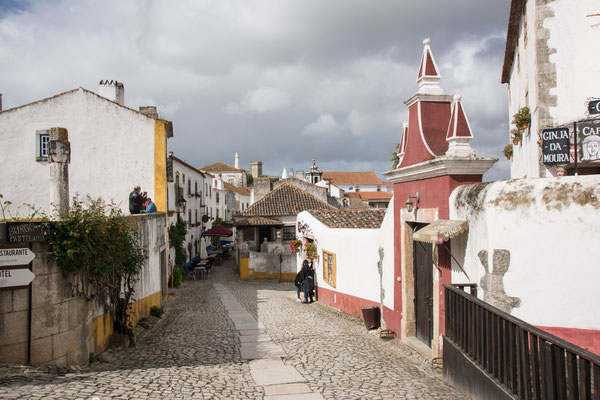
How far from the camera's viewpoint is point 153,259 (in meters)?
15.0

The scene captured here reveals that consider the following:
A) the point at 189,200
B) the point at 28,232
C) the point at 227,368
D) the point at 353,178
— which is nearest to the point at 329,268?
the point at 227,368

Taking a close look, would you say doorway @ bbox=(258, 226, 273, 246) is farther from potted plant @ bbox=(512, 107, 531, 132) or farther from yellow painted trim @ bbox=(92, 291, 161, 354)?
potted plant @ bbox=(512, 107, 531, 132)

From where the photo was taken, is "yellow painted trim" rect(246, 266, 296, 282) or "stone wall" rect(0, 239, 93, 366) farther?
"yellow painted trim" rect(246, 266, 296, 282)

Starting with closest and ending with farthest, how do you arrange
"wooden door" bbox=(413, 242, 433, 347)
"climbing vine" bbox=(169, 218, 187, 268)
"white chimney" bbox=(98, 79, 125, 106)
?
"wooden door" bbox=(413, 242, 433, 347)
"white chimney" bbox=(98, 79, 125, 106)
"climbing vine" bbox=(169, 218, 187, 268)

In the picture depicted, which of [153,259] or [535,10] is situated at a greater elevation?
[535,10]

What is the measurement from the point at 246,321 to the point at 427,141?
24.5ft

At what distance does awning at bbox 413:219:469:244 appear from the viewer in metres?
7.10

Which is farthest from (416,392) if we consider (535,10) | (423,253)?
(535,10)

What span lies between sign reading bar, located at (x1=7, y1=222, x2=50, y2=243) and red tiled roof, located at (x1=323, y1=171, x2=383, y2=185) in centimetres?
9789

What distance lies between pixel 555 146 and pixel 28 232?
10.7 meters

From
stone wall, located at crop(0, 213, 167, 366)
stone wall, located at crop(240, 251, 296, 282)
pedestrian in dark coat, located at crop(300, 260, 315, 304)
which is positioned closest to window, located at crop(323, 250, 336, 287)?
pedestrian in dark coat, located at crop(300, 260, 315, 304)

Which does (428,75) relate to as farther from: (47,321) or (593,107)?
(47,321)

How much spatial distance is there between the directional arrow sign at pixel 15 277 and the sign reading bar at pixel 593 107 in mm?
11753

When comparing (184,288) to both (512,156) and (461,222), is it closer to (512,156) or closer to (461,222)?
(512,156)
